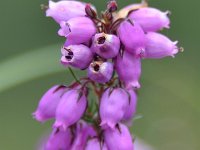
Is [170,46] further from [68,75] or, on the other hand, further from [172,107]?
[68,75]

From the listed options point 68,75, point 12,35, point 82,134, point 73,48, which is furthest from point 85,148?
point 12,35

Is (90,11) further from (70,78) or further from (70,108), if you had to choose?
(70,78)

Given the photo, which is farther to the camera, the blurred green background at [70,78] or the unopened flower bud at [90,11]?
the blurred green background at [70,78]

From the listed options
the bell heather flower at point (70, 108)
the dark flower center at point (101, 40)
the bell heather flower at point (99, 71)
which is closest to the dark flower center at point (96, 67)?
the bell heather flower at point (99, 71)

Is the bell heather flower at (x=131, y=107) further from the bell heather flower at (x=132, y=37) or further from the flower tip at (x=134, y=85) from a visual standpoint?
the bell heather flower at (x=132, y=37)

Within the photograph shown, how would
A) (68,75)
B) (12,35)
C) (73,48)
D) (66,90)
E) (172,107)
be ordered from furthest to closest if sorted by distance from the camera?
1. (12,35)
2. (68,75)
3. (172,107)
4. (66,90)
5. (73,48)
